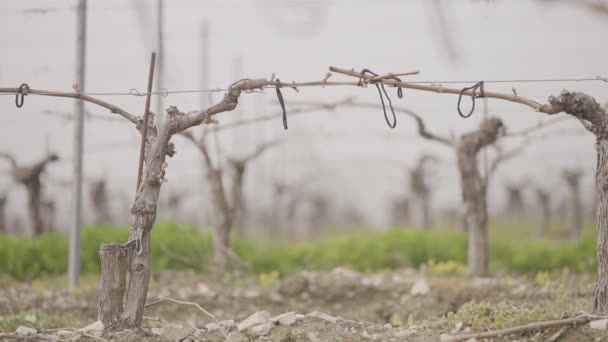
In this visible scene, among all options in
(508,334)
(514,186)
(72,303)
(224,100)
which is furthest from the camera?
(514,186)

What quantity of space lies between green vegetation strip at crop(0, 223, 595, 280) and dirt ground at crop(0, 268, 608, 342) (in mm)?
1051

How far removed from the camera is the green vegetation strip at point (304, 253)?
34.0 feet

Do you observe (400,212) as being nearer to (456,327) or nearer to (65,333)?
(456,327)

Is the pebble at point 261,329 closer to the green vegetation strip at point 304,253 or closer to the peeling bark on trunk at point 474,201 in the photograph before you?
the peeling bark on trunk at point 474,201

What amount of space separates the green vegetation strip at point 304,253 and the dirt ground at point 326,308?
105 centimetres

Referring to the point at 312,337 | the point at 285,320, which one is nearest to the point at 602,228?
the point at 312,337

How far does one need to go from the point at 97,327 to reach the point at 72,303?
3369 mm

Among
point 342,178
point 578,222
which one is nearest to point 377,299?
point 578,222

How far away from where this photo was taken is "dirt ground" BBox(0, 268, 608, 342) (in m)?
4.06

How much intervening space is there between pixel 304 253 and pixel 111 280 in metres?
7.30

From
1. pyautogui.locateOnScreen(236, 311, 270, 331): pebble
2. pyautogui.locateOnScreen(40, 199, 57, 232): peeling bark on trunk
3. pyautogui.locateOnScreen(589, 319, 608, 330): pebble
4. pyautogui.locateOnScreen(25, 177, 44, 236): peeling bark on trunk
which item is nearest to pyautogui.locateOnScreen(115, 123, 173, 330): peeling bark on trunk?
pyautogui.locateOnScreen(236, 311, 270, 331): pebble

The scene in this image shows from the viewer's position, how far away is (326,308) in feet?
24.5

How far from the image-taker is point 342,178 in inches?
959

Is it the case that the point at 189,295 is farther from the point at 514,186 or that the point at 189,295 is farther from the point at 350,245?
the point at 514,186
